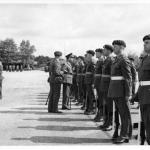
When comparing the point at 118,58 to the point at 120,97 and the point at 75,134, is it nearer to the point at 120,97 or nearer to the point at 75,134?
the point at 120,97

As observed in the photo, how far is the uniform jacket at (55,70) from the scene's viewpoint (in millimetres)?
13367

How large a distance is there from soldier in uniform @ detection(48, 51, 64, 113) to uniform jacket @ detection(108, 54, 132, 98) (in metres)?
5.18

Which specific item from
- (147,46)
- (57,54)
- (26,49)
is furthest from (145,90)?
→ (26,49)

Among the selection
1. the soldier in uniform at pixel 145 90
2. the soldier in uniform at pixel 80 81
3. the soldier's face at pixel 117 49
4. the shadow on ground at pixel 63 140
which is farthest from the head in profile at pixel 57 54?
the soldier in uniform at pixel 145 90

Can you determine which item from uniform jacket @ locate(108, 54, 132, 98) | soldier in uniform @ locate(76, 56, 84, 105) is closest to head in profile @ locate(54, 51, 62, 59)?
soldier in uniform @ locate(76, 56, 84, 105)

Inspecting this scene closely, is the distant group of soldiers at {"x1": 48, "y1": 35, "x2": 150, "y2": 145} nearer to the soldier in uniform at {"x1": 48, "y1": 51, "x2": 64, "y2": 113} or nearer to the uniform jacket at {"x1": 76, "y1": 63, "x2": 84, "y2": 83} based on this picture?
the soldier in uniform at {"x1": 48, "y1": 51, "x2": 64, "y2": 113}

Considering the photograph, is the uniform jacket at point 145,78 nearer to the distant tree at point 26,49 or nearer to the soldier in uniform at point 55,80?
the soldier in uniform at point 55,80

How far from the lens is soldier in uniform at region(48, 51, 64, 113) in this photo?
13359 mm

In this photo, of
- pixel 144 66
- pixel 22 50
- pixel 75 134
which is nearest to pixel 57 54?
pixel 75 134

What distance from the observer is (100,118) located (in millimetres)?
11328

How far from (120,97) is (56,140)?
62.2 inches

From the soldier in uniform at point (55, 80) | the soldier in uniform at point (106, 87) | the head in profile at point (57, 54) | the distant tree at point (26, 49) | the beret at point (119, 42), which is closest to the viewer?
the beret at point (119, 42)

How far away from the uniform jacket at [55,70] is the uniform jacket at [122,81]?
17.2 feet

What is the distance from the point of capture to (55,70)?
13430 millimetres
